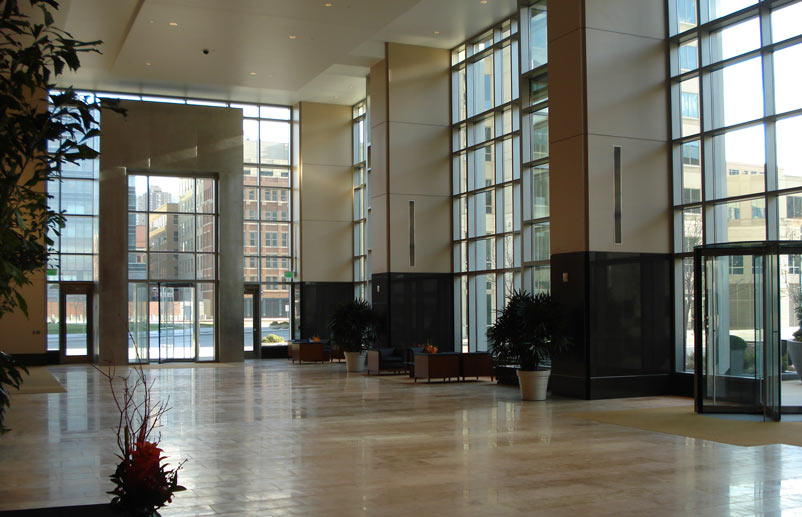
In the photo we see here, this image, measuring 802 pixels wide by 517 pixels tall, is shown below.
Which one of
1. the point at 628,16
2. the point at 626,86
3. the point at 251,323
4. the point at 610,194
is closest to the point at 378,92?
the point at 628,16

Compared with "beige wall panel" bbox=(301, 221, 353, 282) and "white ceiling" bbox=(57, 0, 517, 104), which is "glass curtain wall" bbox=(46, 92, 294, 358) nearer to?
"beige wall panel" bbox=(301, 221, 353, 282)

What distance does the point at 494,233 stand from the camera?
705 inches

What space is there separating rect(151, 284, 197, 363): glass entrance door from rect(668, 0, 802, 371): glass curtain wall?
15.4 meters

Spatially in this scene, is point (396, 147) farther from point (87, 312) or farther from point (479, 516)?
point (479, 516)

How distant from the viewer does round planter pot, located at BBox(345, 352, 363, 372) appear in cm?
1989

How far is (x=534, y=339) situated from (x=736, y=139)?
4614 mm

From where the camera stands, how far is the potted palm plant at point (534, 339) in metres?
12.6

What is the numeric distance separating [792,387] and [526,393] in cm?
403

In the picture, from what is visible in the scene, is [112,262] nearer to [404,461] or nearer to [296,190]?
[296,190]

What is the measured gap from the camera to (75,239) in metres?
23.3

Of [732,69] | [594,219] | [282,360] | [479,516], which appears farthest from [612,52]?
[282,360]

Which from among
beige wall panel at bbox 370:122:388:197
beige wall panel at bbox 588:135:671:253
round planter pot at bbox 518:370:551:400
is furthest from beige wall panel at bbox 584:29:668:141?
beige wall panel at bbox 370:122:388:197

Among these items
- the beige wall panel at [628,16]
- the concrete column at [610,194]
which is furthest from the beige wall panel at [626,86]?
the beige wall panel at [628,16]

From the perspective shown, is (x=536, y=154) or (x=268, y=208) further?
(x=268, y=208)
